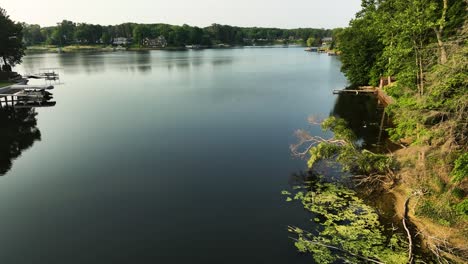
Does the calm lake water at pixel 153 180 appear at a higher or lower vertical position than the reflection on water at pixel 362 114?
lower

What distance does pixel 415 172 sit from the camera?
65.5 ft

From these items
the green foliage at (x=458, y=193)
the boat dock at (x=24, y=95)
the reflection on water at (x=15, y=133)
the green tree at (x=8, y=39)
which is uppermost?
the green tree at (x=8, y=39)

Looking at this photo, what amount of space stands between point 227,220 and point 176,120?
77.4 feet

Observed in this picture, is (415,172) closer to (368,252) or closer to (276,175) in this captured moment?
(368,252)

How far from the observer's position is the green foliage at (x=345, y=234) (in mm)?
16109

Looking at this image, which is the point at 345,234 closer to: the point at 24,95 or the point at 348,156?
the point at 348,156

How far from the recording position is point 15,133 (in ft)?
124

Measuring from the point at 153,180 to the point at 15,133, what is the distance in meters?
23.7

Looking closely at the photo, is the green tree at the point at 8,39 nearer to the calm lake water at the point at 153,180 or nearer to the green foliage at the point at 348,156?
the calm lake water at the point at 153,180

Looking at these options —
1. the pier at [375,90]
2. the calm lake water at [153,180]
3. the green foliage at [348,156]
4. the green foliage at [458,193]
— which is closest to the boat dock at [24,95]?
the calm lake water at [153,180]

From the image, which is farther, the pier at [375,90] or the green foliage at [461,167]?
the pier at [375,90]

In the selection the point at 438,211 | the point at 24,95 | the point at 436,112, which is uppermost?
the point at 436,112

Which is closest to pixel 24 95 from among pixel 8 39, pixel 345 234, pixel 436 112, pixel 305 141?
pixel 8 39

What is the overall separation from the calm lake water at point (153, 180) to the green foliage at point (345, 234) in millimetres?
869
